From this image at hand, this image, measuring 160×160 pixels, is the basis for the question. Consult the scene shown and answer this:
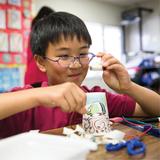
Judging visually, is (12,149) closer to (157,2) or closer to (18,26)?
(18,26)

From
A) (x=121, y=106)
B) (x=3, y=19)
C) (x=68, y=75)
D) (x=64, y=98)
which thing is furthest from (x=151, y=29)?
(x=64, y=98)

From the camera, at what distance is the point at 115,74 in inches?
33.3

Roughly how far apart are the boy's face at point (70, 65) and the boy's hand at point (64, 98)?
0.26 meters

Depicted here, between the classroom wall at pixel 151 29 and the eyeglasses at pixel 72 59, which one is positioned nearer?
the eyeglasses at pixel 72 59

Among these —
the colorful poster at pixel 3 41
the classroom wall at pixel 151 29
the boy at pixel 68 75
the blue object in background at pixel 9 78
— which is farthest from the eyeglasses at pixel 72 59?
the classroom wall at pixel 151 29

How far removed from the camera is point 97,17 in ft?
17.4

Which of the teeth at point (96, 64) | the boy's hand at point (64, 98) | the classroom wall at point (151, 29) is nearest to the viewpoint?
the boy's hand at point (64, 98)

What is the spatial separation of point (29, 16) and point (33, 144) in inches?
136

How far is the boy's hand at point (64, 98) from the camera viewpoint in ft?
1.82

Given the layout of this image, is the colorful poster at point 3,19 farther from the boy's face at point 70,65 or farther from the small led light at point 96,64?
the small led light at point 96,64

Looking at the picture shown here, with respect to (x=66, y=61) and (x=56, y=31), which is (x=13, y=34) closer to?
(x=56, y=31)

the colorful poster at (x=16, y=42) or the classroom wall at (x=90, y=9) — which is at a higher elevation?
the classroom wall at (x=90, y=9)

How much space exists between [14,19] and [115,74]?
9.65ft

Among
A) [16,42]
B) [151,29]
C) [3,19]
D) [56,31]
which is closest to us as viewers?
[56,31]
